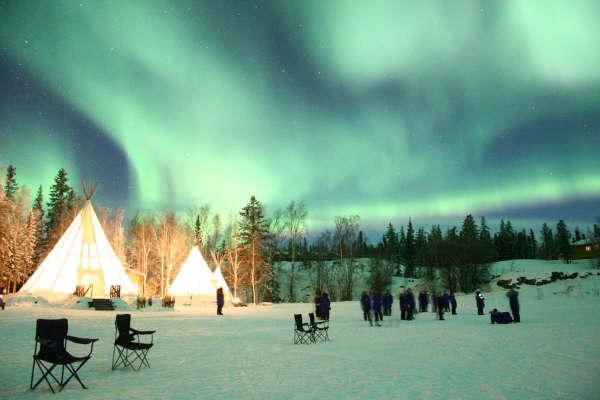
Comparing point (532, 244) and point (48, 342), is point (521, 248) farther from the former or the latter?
point (48, 342)

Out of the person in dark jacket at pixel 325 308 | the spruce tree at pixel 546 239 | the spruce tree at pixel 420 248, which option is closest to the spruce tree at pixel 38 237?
the person in dark jacket at pixel 325 308

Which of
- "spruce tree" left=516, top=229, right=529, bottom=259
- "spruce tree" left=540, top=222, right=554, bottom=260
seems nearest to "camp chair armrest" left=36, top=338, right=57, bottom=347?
"spruce tree" left=516, top=229, right=529, bottom=259

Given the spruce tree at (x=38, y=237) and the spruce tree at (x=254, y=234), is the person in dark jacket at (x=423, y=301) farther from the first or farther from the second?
the spruce tree at (x=38, y=237)

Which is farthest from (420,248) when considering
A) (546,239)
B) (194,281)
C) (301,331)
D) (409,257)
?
(301,331)

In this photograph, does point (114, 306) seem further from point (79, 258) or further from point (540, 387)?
point (540, 387)

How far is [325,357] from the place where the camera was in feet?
30.9

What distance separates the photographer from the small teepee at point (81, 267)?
91.2ft

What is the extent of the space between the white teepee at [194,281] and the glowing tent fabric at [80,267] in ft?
15.5

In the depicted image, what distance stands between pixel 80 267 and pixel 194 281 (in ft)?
31.7

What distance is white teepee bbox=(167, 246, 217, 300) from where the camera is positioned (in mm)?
36062

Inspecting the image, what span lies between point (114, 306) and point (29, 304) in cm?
463

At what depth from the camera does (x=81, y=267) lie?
2952cm

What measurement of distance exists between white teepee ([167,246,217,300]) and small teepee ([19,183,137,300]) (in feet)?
15.4

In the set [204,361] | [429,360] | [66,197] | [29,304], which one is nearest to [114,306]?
[29,304]
